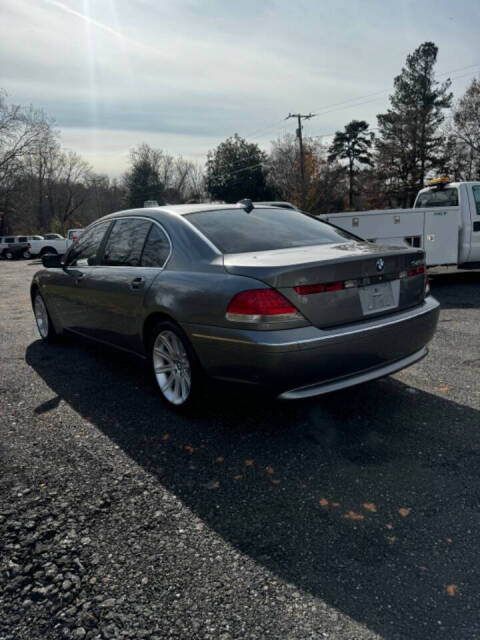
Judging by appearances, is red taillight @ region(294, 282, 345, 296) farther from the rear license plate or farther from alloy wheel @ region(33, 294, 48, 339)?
alloy wheel @ region(33, 294, 48, 339)

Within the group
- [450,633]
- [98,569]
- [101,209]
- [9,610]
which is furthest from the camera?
[101,209]

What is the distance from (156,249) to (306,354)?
5.49 ft

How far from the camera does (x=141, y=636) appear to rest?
181 cm

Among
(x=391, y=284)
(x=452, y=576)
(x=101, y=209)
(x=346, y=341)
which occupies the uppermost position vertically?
(x=101, y=209)

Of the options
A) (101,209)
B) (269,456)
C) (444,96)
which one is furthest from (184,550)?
(101,209)

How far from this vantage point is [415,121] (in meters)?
42.6

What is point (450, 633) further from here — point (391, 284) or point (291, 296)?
point (391, 284)

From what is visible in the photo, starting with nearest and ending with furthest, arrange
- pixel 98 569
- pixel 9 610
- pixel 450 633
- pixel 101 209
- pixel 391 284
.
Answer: pixel 450 633, pixel 9 610, pixel 98 569, pixel 391 284, pixel 101 209

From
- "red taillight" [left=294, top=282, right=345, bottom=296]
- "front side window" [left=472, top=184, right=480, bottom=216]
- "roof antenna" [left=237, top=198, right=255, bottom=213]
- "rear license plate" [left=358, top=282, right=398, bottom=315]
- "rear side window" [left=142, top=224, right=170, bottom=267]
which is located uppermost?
"front side window" [left=472, top=184, right=480, bottom=216]

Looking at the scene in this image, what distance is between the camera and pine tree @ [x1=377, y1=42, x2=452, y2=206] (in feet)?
139

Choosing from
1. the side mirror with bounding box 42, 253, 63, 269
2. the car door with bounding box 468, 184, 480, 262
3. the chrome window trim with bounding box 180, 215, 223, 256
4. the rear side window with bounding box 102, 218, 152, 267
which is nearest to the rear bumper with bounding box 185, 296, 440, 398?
the chrome window trim with bounding box 180, 215, 223, 256

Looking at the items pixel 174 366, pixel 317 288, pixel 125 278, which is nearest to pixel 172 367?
pixel 174 366

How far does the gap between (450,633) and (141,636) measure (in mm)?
1101

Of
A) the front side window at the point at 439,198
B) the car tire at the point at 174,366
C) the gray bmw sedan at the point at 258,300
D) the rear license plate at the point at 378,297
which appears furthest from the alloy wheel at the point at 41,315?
the front side window at the point at 439,198
